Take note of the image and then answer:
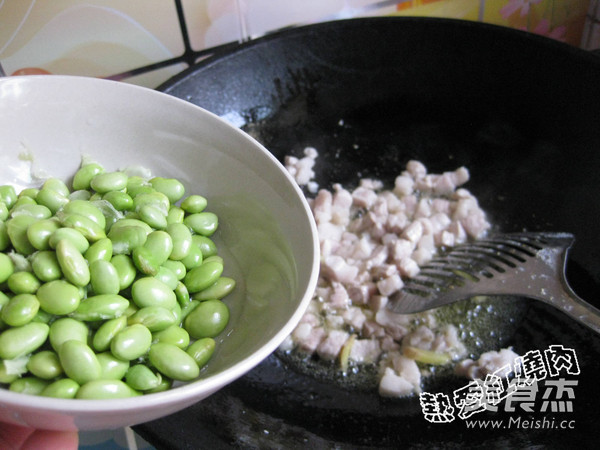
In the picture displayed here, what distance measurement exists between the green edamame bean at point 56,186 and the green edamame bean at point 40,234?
10 centimetres

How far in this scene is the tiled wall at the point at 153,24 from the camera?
85 cm

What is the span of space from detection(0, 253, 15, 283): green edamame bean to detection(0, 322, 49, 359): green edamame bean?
5 centimetres

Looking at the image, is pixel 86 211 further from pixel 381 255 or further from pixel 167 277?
pixel 381 255

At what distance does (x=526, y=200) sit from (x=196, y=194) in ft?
1.98

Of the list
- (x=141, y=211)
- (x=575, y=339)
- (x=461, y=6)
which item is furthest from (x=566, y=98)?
(x=141, y=211)

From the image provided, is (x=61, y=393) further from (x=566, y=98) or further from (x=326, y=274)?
(x=566, y=98)

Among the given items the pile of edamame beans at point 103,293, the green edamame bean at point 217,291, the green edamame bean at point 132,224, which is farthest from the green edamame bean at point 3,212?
the green edamame bean at point 217,291

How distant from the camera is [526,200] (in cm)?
94

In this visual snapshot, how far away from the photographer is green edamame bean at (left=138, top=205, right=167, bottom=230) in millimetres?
545

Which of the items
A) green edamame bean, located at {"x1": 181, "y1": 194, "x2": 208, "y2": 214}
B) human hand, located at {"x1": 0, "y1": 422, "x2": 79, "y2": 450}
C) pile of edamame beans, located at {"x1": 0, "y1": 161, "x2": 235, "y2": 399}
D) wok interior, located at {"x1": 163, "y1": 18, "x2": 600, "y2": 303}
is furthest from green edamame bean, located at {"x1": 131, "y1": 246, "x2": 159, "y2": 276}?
wok interior, located at {"x1": 163, "y1": 18, "x2": 600, "y2": 303}

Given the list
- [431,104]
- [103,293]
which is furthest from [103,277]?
[431,104]

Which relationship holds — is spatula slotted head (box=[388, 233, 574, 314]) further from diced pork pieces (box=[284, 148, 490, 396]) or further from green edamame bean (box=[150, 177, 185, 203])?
green edamame bean (box=[150, 177, 185, 203])

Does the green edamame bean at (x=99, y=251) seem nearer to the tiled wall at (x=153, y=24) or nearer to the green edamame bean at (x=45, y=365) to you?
the green edamame bean at (x=45, y=365)

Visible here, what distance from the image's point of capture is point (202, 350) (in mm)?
517
